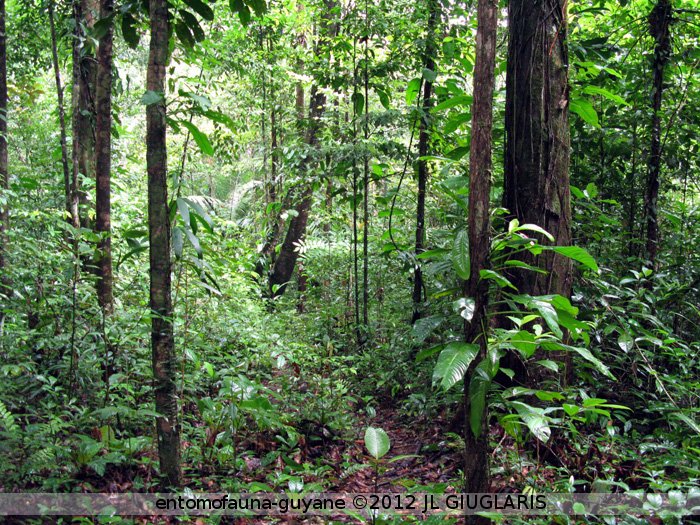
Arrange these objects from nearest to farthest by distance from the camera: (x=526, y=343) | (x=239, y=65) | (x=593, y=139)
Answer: (x=526, y=343)
(x=593, y=139)
(x=239, y=65)

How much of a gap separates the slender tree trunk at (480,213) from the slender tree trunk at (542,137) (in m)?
1.26

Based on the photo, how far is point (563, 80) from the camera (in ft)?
11.6

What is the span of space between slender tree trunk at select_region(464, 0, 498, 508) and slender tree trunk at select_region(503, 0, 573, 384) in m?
1.26

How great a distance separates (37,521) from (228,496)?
0.88 metres

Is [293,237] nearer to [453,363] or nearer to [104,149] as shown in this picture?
[104,149]

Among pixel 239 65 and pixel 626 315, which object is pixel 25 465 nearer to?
pixel 626 315

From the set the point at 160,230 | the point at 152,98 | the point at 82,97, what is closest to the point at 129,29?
the point at 152,98

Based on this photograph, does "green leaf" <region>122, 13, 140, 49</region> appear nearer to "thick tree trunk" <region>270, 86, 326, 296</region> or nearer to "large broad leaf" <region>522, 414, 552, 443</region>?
"large broad leaf" <region>522, 414, 552, 443</region>

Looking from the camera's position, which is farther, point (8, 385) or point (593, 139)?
point (593, 139)

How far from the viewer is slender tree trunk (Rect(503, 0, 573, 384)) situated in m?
3.50

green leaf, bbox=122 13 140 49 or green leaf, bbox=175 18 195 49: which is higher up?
green leaf, bbox=122 13 140 49

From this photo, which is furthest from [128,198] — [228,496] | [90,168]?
[228,496]

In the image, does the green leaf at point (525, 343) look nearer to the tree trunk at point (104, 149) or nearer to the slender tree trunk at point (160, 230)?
the slender tree trunk at point (160, 230)

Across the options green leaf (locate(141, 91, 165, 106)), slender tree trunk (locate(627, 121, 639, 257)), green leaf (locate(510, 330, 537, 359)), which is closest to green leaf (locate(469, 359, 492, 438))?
green leaf (locate(510, 330, 537, 359))
